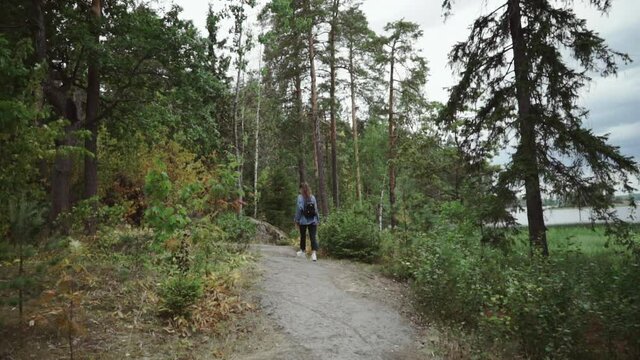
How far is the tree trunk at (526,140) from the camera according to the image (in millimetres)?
9359

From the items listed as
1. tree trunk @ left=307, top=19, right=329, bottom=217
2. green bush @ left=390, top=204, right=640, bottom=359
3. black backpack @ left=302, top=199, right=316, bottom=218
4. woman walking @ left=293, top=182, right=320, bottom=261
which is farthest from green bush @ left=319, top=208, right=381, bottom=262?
tree trunk @ left=307, top=19, right=329, bottom=217

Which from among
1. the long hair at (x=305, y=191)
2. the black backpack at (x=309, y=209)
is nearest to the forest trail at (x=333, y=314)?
the black backpack at (x=309, y=209)

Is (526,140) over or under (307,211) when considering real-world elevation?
over

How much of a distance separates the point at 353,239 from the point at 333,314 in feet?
14.3

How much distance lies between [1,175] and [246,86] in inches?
785

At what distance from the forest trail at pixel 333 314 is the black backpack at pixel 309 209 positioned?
129cm

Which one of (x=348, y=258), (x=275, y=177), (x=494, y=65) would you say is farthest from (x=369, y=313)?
(x=275, y=177)

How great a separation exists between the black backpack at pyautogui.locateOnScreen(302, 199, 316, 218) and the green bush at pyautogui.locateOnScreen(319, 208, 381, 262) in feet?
4.25

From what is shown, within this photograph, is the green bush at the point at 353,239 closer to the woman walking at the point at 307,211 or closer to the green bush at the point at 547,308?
the woman walking at the point at 307,211

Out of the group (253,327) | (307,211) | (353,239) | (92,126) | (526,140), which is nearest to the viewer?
(253,327)

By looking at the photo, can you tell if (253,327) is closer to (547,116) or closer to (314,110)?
(547,116)

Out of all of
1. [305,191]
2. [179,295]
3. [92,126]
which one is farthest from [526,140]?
[92,126]

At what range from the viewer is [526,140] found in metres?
9.53

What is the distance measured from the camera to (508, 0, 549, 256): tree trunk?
9.36 meters
